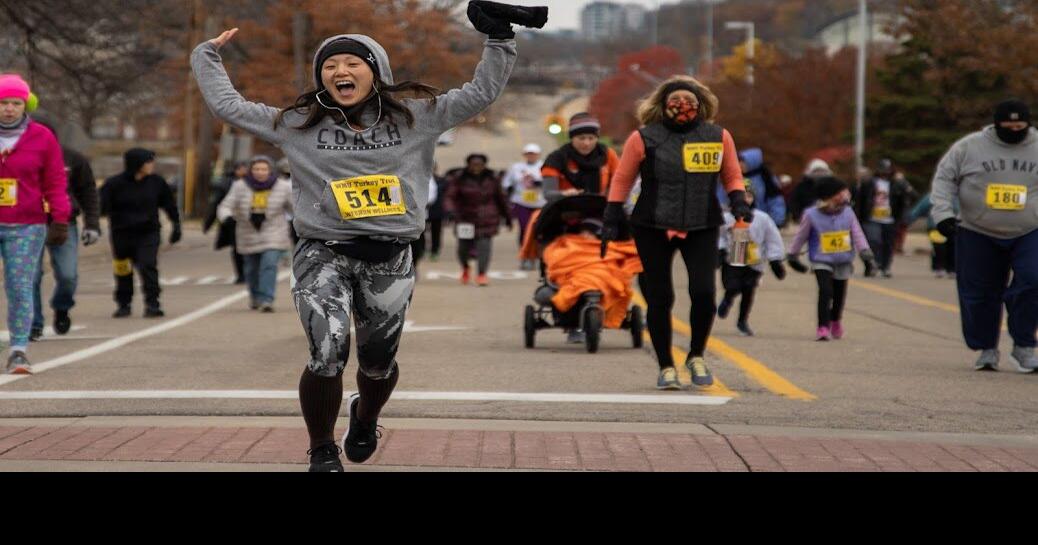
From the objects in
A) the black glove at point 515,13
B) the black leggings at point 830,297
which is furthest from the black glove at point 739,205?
the black leggings at point 830,297

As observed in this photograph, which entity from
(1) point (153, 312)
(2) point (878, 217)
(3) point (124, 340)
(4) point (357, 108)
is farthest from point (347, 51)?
(2) point (878, 217)

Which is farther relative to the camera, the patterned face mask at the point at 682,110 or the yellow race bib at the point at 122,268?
the yellow race bib at the point at 122,268

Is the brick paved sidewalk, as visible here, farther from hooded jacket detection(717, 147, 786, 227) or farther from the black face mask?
hooded jacket detection(717, 147, 786, 227)

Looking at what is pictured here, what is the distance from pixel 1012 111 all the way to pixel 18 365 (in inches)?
261

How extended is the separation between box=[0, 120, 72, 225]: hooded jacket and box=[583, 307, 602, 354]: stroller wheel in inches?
145

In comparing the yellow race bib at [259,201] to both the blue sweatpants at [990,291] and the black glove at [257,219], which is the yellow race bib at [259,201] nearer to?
the black glove at [257,219]

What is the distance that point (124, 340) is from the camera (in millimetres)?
14039

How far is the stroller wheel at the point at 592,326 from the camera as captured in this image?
41.0ft

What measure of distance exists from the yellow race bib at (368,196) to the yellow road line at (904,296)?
519 inches

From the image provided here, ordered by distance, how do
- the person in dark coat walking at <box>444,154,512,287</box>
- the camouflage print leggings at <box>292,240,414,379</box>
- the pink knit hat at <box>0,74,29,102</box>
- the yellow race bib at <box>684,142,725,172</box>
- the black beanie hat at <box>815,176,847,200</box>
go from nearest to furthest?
the camouflage print leggings at <box>292,240,414,379</box> < the yellow race bib at <box>684,142,725,172</box> < the pink knit hat at <box>0,74,29,102</box> < the black beanie hat at <box>815,176,847,200</box> < the person in dark coat walking at <box>444,154,512,287</box>

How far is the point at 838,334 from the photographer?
14.6m

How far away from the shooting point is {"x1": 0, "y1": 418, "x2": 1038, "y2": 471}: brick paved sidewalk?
709 cm

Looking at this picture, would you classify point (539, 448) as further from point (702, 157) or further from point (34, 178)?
point (34, 178)

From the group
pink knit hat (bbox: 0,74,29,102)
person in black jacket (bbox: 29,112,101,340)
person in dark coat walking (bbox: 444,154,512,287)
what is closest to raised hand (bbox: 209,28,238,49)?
pink knit hat (bbox: 0,74,29,102)
